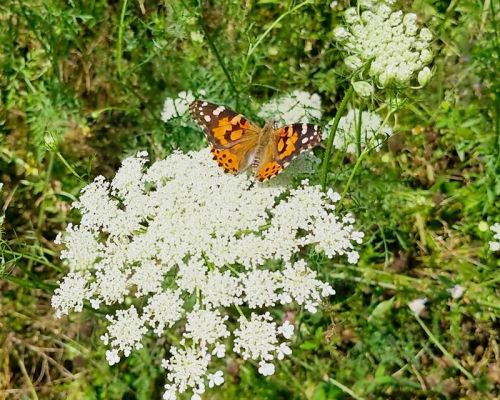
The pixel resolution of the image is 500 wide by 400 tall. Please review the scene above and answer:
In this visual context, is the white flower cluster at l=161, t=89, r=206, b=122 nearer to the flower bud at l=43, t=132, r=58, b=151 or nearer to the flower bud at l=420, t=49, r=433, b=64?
the flower bud at l=43, t=132, r=58, b=151

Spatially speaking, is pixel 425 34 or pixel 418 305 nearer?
pixel 425 34

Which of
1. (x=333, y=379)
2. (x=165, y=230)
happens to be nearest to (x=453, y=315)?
(x=333, y=379)

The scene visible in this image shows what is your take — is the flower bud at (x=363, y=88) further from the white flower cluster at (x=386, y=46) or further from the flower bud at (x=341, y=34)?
the flower bud at (x=341, y=34)

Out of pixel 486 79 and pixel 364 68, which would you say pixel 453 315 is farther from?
pixel 364 68

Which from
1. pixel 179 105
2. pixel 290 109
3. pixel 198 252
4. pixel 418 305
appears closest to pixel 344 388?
pixel 418 305

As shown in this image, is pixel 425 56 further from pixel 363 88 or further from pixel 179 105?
pixel 179 105

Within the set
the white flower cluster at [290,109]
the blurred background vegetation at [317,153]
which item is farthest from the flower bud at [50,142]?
the white flower cluster at [290,109]
